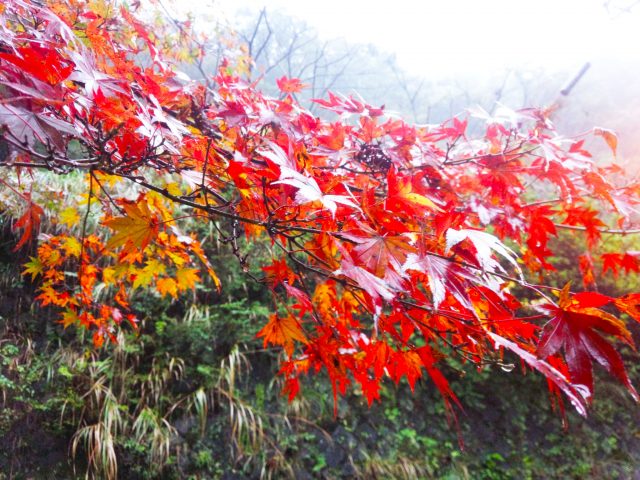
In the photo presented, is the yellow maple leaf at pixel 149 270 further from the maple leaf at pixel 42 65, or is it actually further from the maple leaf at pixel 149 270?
the maple leaf at pixel 42 65

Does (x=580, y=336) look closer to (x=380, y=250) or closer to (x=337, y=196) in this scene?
(x=380, y=250)

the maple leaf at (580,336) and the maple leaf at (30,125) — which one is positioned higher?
the maple leaf at (30,125)

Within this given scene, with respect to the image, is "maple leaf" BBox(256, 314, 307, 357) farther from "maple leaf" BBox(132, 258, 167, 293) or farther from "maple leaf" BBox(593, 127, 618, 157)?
"maple leaf" BBox(593, 127, 618, 157)

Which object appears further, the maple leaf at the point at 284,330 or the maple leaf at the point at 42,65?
the maple leaf at the point at 284,330

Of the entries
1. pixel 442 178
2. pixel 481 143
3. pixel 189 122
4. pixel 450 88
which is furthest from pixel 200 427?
pixel 450 88

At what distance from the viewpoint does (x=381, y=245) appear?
65 centimetres

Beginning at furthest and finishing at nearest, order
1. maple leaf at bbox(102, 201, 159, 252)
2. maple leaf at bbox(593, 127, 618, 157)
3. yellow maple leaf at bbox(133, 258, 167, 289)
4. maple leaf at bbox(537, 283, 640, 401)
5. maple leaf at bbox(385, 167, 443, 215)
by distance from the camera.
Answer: yellow maple leaf at bbox(133, 258, 167, 289)
maple leaf at bbox(593, 127, 618, 157)
maple leaf at bbox(102, 201, 159, 252)
maple leaf at bbox(385, 167, 443, 215)
maple leaf at bbox(537, 283, 640, 401)

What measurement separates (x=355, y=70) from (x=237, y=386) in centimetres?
927

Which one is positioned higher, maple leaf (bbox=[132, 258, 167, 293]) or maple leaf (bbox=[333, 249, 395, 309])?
maple leaf (bbox=[333, 249, 395, 309])

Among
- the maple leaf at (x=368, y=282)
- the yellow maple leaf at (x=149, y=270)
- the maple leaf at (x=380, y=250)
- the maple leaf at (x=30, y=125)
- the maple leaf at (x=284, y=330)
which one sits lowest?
the yellow maple leaf at (x=149, y=270)

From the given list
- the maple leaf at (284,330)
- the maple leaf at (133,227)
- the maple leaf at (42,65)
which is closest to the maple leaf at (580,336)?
the maple leaf at (284,330)

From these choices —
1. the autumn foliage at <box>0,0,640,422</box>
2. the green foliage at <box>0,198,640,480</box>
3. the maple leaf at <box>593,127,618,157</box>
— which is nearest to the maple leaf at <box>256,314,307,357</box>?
the autumn foliage at <box>0,0,640,422</box>

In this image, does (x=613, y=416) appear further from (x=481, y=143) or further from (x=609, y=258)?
(x=481, y=143)

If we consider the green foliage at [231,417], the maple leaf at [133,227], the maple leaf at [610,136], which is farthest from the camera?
the green foliage at [231,417]
